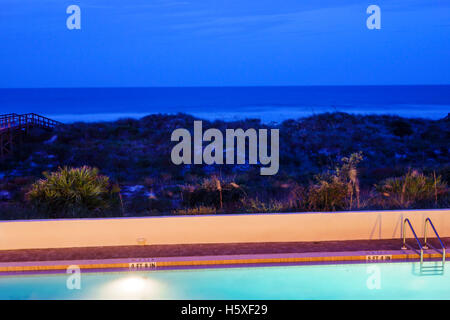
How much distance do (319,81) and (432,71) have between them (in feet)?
14.2

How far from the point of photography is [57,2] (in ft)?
31.4

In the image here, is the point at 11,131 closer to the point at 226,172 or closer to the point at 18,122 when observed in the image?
the point at 18,122

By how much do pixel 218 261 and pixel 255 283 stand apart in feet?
1.32

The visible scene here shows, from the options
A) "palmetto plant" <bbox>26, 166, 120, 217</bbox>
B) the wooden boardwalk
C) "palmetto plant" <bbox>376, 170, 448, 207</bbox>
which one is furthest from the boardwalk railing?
"palmetto plant" <bbox>376, 170, 448, 207</bbox>

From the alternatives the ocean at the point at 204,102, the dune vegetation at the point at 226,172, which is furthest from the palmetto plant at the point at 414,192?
the ocean at the point at 204,102

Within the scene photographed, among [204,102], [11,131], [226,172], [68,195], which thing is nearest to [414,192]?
[68,195]

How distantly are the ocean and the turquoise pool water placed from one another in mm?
27531

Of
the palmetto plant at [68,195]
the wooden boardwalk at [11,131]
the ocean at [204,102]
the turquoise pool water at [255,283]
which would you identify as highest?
the ocean at [204,102]

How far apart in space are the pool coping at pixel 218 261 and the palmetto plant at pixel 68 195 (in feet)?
4.92

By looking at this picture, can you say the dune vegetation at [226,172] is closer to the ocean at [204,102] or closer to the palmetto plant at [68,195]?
the palmetto plant at [68,195]

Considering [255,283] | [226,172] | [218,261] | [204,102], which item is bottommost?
[255,283]

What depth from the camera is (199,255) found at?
15.6 feet

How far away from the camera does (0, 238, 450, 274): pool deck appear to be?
4586mm

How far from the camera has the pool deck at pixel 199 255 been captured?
4586 mm
